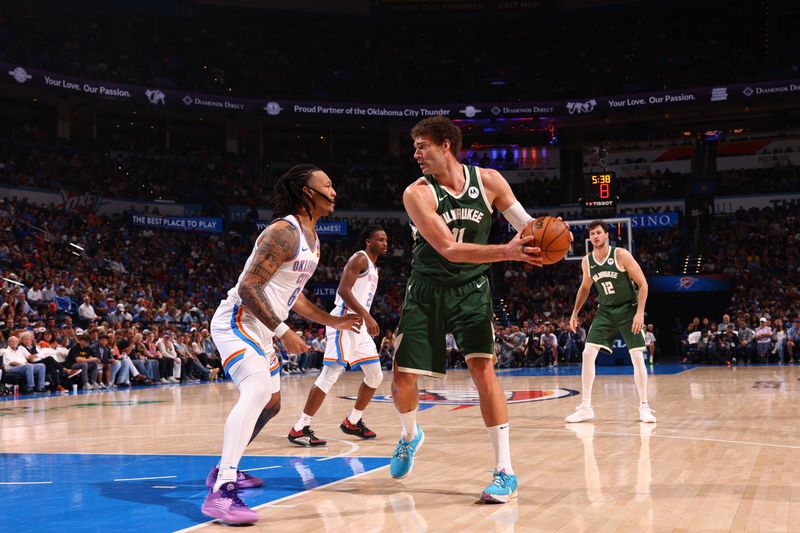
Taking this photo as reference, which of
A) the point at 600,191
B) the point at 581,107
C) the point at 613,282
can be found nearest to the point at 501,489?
the point at 613,282

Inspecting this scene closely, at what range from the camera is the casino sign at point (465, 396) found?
36.5ft

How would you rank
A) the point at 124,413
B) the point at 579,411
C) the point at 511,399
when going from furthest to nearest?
1. the point at 511,399
2. the point at 124,413
3. the point at 579,411

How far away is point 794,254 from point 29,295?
24.0m

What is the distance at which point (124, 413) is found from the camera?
10.5 m

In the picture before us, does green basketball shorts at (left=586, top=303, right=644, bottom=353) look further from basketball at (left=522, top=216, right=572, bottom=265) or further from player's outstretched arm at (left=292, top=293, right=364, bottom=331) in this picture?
basketball at (left=522, top=216, right=572, bottom=265)

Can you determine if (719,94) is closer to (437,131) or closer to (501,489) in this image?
(437,131)

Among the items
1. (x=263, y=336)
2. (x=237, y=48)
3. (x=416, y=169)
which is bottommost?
(x=263, y=336)

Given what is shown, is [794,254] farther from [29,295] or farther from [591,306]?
[29,295]

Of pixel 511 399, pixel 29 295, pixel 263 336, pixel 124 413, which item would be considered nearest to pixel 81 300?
pixel 29 295

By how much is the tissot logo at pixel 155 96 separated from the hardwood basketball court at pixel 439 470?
22242 millimetres

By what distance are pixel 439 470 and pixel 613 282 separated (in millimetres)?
4025

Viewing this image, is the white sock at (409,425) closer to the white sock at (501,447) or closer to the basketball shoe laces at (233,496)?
the white sock at (501,447)

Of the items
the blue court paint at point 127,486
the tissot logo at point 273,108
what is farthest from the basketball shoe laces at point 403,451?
the tissot logo at point 273,108

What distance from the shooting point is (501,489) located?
14.9ft
